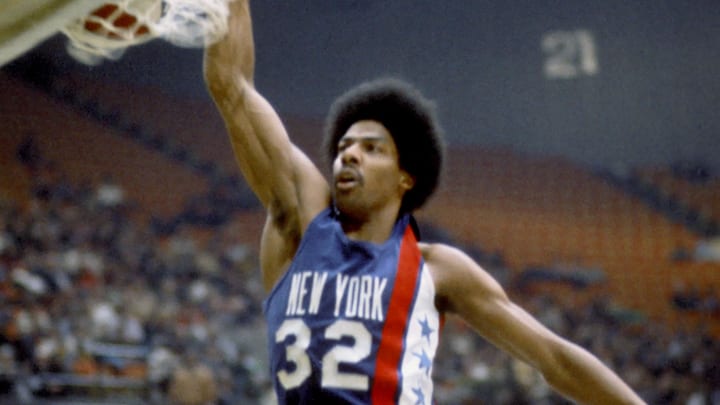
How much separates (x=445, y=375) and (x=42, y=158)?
23.3ft

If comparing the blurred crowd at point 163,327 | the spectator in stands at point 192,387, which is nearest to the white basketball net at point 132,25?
the blurred crowd at point 163,327

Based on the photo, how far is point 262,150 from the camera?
2857 mm

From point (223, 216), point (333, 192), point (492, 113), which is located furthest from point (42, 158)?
point (333, 192)

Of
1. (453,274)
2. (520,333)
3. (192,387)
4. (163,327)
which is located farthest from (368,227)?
(163,327)

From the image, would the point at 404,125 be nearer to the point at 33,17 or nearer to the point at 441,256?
the point at 441,256

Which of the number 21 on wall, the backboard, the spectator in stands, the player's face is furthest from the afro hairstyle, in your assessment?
the number 21 on wall

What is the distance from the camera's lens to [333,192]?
2996 millimetres

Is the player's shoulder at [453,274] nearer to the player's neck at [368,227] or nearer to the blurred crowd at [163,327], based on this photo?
the player's neck at [368,227]

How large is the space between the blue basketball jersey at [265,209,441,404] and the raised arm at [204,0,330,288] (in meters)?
0.07

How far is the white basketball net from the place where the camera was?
2.35 metres

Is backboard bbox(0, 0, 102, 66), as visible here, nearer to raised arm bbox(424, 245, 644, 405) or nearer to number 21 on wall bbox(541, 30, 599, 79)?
raised arm bbox(424, 245, 644, 405)

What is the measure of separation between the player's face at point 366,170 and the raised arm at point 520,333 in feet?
0.76

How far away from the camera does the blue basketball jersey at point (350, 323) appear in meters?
2.65

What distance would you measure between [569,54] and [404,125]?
568 inches
